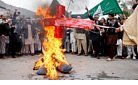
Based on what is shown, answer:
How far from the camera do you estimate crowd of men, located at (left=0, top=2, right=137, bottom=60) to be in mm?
9123

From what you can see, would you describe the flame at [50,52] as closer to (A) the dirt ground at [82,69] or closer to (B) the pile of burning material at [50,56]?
(B) the pile of burning material at [50,56]

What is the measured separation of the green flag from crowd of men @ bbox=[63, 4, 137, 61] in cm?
16

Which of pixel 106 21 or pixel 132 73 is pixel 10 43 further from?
pixel 132 73

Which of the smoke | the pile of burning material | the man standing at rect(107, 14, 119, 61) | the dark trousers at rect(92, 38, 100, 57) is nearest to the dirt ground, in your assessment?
the pile of burning material

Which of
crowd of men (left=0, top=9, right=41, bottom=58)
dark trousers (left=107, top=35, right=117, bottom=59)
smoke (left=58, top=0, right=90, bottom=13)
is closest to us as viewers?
smoke (left=58, top=0, right=90, bottom=13)

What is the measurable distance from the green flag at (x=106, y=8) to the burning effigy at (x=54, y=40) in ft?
1.94

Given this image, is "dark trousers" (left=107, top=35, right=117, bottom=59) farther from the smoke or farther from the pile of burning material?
the pile of burning material

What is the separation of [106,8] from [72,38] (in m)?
1.32

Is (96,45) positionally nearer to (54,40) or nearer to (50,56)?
(54,40)

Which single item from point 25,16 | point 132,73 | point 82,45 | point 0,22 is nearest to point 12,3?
point 25,16

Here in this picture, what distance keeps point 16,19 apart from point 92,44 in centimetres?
209

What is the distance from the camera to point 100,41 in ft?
32.0

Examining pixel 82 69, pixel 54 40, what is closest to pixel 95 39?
pixel 82 69

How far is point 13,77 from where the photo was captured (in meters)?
7.46
